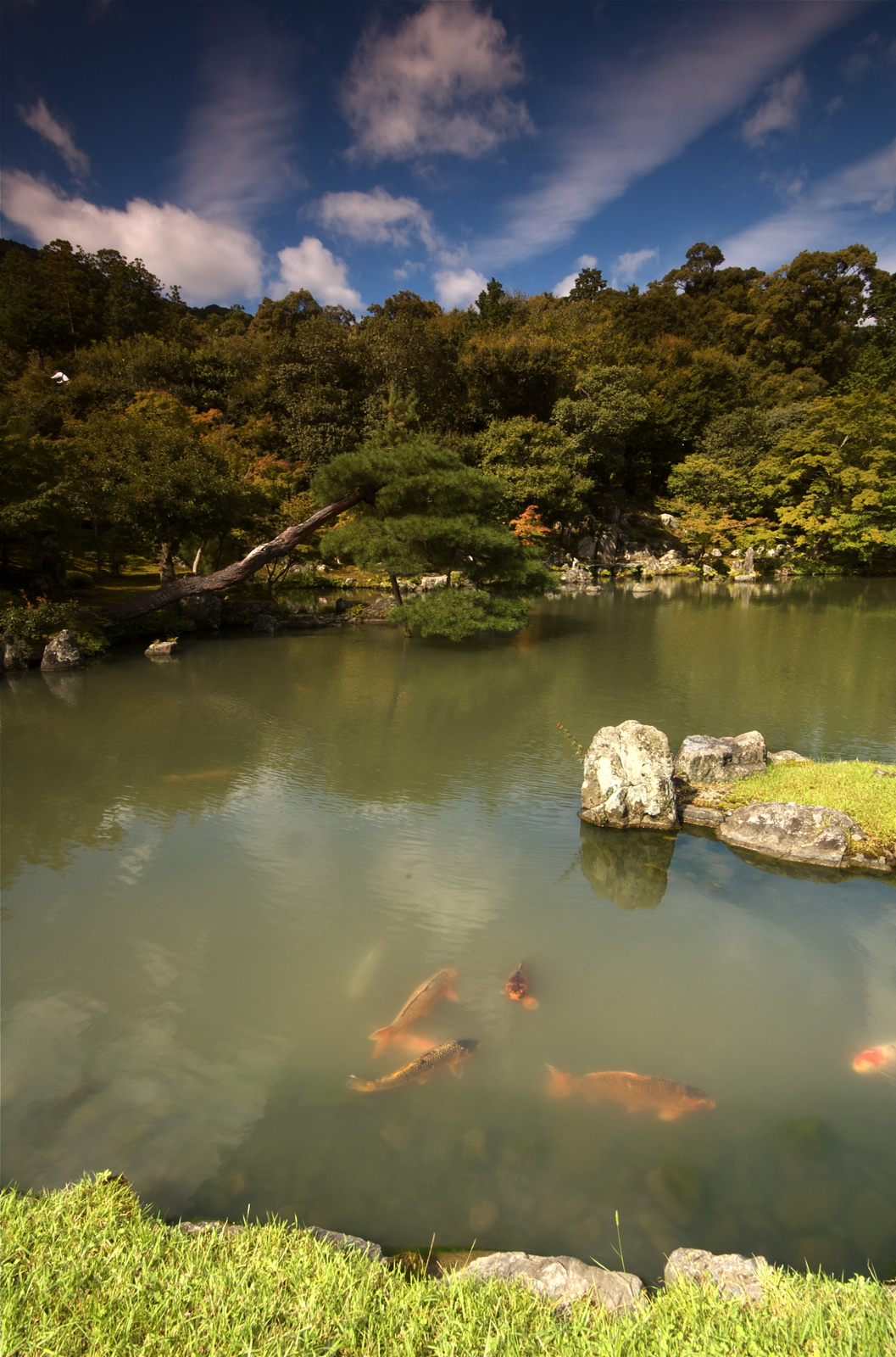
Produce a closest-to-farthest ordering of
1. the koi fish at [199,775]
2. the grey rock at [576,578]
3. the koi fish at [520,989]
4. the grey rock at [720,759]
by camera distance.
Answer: the koi fish at [520,989], the grey rock at [720,759], the koi fish at [199,775], the grey rock at [576,578]

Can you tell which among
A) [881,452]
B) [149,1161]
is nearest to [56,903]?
[149,1161]

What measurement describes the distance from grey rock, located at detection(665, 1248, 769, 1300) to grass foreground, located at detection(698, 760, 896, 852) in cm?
451

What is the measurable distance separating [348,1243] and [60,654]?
14834 millimetres

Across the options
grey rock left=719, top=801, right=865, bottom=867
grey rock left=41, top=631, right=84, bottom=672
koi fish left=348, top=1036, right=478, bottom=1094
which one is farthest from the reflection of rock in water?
grey rock left=41, top=631, right=84, bottom=672

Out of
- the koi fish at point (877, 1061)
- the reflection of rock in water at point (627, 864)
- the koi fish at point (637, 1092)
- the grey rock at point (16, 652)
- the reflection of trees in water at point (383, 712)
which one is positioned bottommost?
the reflection of rock in water at point (627, 864)

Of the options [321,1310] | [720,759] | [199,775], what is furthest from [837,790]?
[199,775]

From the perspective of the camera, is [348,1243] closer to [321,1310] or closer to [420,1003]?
[321,1310]

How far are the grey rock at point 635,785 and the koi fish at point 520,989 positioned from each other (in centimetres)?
267

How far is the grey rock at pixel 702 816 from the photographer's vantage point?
6.71 metres

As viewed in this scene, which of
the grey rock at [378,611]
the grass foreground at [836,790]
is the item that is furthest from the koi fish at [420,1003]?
the grey rock at [378,611]

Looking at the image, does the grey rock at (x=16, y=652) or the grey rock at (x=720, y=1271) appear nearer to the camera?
the grey rock at (x=720, y=1271)

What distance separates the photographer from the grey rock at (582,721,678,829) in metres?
6.68

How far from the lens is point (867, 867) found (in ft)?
19.1

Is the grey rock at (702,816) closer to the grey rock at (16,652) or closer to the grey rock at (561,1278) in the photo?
the grey rock at (561,1278)
